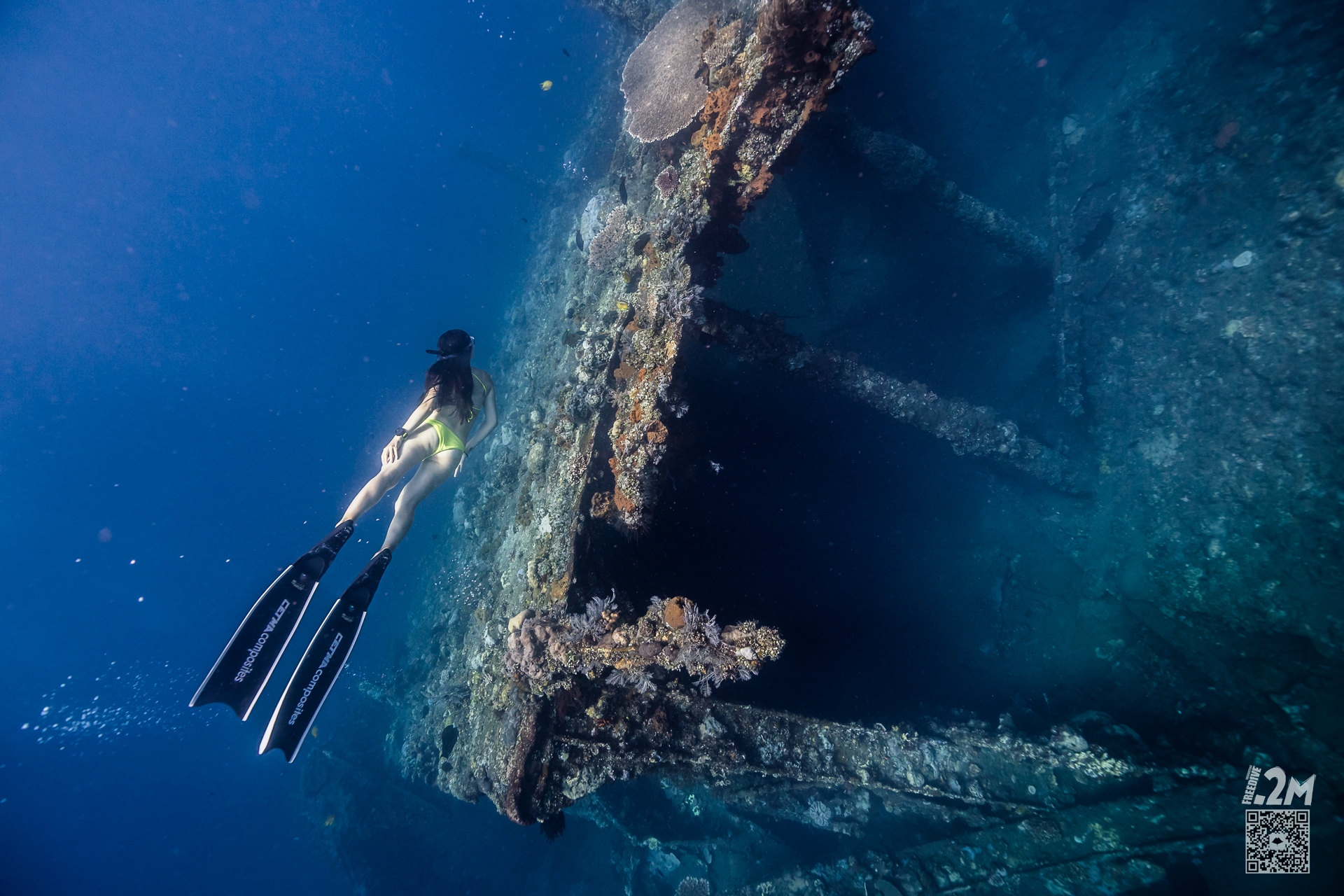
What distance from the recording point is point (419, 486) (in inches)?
258

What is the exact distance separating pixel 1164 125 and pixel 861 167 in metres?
4.75

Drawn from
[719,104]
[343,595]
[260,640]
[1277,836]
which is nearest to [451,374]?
[343,595]

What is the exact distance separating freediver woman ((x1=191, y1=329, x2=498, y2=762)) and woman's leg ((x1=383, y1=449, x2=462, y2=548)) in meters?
0.01

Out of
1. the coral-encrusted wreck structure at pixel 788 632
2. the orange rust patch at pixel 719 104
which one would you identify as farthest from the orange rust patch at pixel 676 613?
the orange rust patch at pixel 719 104

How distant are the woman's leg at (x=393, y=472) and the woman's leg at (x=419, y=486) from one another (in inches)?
9.0

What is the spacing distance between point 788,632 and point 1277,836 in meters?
4.41

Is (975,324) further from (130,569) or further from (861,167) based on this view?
(130,569)

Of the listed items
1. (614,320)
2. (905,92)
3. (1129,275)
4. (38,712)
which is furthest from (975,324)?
(38,712)

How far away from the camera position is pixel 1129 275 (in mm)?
7590

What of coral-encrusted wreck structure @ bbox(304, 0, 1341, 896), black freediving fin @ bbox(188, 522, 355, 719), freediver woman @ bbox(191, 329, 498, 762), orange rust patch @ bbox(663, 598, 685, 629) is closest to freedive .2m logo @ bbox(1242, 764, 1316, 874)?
coral-encrusted wreck structure @ bbox(304, 0, 1341, 896)

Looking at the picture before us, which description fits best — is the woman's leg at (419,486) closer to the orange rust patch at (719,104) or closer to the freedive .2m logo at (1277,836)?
the orange rust patch at (719,104)

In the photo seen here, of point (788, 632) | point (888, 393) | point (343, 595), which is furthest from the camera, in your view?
point (788, 632)

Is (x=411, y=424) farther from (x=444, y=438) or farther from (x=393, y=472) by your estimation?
(x=393, y=472)

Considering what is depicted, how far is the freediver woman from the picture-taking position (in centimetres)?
498
